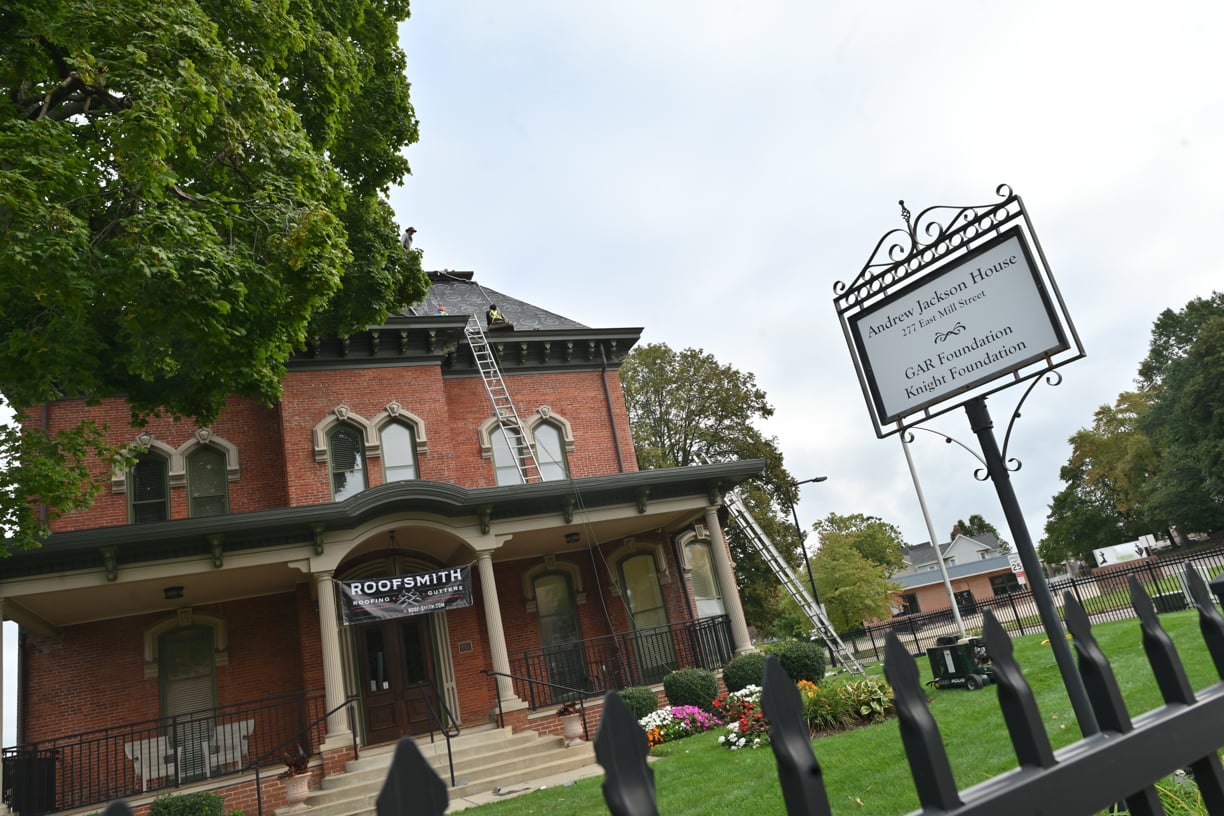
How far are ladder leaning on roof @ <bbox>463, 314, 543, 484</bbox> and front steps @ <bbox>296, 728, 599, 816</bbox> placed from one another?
722 cm

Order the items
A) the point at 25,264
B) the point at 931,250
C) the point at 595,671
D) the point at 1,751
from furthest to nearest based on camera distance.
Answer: the point at 595,671
the point at 1,751
the point at 25,264
the point at 931,250

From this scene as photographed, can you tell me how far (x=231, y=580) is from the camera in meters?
15.3

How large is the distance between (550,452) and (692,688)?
7.95 m

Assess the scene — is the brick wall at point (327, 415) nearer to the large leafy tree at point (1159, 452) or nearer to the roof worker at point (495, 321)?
the roof worker at point (495, 321)

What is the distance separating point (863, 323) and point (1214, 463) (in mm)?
49099

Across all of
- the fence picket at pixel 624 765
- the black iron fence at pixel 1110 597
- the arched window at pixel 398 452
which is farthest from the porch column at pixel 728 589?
the fence picket at pixel 624 765

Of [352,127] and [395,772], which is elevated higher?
[352,127]

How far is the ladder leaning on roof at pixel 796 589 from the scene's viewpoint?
1837 centimetres

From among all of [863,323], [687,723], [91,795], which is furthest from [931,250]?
[91,795]

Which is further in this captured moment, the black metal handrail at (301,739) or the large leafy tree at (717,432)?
the large leafy tree at (717,432)

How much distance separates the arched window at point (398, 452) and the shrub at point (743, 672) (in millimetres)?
8533

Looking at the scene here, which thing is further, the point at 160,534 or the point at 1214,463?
the point at 1214,463

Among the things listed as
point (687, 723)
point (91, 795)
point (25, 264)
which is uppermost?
point (25, 264)

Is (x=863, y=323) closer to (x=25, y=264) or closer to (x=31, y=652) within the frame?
(x=25, y=264)
